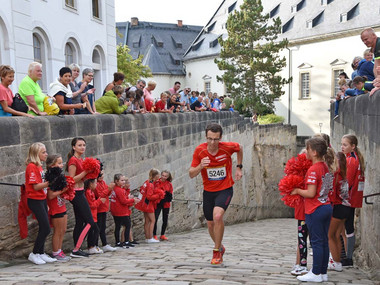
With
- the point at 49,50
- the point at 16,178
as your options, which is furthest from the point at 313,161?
the point at 49,50

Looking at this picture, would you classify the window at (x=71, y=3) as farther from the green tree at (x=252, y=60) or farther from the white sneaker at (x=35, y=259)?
the green tree at (x=252, y=60)

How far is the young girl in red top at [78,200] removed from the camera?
6.63m

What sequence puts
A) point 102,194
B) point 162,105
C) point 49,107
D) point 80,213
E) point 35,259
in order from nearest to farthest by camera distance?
point 35,259, point 80,213, point 49,107, point 102,194, point 162,105

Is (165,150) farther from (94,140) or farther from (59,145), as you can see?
(59,145)

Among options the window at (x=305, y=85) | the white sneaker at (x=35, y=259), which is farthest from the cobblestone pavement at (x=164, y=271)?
the window at (x=305, y=85)

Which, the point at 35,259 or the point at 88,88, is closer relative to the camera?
the point at 35,259

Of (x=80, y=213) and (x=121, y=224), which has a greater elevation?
(x=80, y=213)

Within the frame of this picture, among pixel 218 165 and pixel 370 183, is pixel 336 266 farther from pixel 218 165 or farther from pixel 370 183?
pixel 218 165

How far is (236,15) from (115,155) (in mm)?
A: 31532

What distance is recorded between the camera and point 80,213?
22.1 feet

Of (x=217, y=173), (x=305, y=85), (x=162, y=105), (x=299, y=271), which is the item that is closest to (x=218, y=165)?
(x=217, y=173)

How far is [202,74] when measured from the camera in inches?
2116

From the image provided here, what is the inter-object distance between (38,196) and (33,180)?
0.24 metres

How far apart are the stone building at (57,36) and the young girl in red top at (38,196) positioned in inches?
399
